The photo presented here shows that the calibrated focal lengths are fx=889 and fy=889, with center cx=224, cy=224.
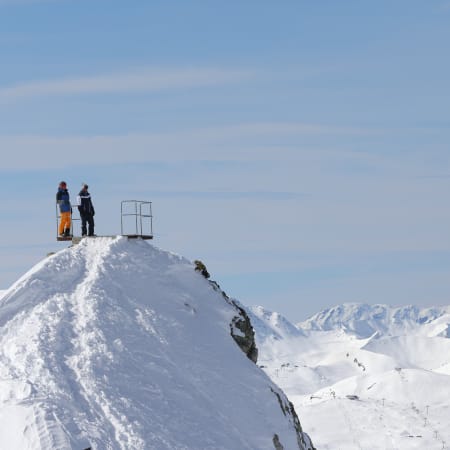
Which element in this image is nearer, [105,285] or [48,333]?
[48,333]

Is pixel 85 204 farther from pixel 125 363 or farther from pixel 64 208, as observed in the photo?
pixel 125 363

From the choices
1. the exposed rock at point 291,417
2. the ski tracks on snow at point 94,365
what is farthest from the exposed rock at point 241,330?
the ski tracks on snow at point 94,365

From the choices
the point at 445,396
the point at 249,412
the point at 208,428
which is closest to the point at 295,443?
the point at 249,412

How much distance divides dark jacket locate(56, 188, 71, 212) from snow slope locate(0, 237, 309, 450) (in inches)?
153

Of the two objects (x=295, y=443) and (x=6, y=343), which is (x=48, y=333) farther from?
(x=295, y=443)

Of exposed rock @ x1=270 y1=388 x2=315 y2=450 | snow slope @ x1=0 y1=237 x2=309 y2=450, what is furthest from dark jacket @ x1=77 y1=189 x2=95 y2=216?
exposed rock @ x1=270 y1=388 x2=315 y2=450

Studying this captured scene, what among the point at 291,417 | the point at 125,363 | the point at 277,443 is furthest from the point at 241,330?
the point at 125,363

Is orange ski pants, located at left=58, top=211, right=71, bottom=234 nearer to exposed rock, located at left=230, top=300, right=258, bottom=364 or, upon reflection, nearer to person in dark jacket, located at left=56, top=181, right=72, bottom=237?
person in dark jacket, located at left=56, top=181, right=72, bottom=237

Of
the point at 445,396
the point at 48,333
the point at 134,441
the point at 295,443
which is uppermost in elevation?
the point at 48,333

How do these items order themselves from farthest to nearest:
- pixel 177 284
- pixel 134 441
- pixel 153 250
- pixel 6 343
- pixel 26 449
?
1. pixel 153 250
2. pixel 177 284
3. pixel 6 343
4. pixel 134 441
5. pixel 26 449

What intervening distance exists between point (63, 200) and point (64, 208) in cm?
36

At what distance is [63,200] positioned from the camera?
1432 inches

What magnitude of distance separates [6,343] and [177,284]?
26.5ft

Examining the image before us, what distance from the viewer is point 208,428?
22797 millimetres
